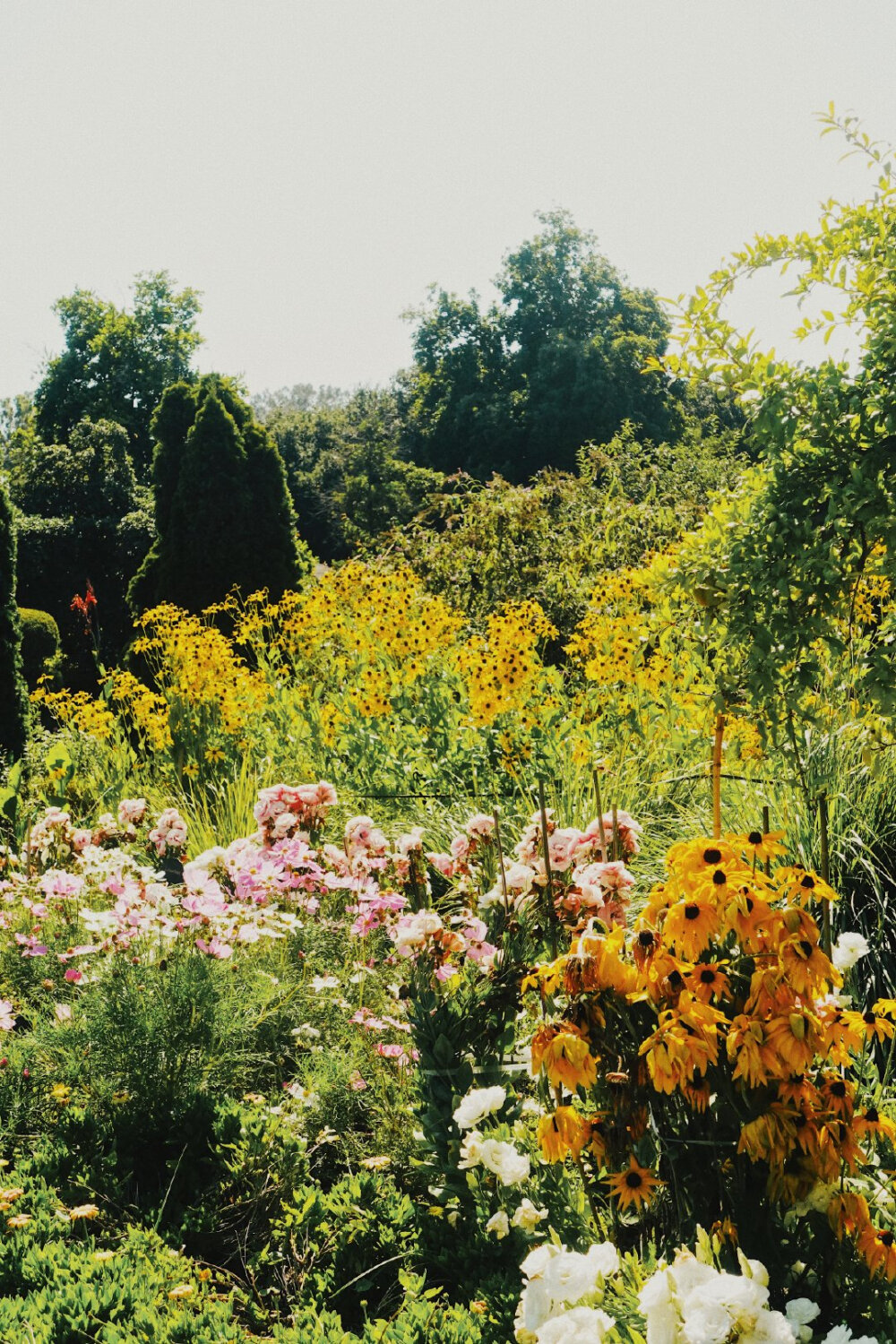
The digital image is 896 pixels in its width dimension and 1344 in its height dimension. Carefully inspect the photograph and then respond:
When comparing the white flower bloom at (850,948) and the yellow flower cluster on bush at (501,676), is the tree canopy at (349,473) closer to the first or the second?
the yellow flower cluster on bush at (501,676)

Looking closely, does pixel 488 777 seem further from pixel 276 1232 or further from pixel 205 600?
pixel 205 600

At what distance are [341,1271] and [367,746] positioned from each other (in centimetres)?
306

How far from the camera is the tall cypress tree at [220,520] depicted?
12.6 metres

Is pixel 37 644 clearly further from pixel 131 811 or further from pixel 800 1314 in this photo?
pixel 800 1314

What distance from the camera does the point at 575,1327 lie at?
1.26 meters

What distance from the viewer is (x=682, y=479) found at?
46.1 feet

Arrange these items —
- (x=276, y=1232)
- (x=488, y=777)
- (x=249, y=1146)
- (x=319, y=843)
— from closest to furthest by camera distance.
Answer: (x=276, y=1232)
(x=249, y=1146)
(x=319, y=843)
(x=488, y=777)

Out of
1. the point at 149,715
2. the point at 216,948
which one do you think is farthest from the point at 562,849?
the point at 149,715

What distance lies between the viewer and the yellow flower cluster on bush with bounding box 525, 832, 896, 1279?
1561mm

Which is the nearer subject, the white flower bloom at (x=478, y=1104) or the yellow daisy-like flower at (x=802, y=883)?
the yellow daisy-like flower at (x=802, y=883)

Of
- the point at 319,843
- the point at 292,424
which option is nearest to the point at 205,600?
the point at 319,843

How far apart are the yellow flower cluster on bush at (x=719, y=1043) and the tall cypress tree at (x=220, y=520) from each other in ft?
36.4

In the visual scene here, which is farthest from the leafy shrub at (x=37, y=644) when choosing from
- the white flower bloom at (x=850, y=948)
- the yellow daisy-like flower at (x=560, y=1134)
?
the yellow daisy-like flower at (x=560, y=1134)

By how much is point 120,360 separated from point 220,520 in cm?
1739
